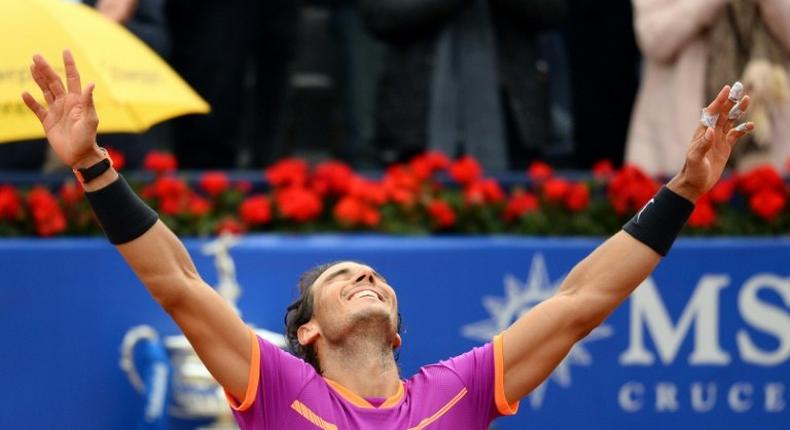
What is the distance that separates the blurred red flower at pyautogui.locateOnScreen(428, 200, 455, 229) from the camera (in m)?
7.80

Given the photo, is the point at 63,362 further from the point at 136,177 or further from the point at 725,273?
the point at 725,273

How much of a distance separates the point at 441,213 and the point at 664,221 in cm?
301

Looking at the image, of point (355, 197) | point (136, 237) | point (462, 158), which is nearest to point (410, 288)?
point (355, 197)

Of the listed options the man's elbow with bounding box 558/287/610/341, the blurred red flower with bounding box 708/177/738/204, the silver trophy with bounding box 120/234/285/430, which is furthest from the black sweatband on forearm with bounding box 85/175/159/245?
the blurred red flower with bounding box 708/177/738/204

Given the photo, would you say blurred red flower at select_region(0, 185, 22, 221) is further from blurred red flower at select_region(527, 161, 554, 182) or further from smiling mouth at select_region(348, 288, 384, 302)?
smiling mouth at select_region(348, 288, 384, 302)

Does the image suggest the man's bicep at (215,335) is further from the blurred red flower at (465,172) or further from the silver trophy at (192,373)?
the blurred red flower at (465,172)

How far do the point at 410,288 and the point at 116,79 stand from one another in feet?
4.92

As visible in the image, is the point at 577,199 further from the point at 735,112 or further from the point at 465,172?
the point at 735,112

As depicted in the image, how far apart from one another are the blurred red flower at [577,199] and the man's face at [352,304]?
293 cm

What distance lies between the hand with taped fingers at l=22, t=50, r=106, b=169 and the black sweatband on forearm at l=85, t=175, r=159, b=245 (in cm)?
8

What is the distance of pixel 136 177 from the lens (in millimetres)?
7945

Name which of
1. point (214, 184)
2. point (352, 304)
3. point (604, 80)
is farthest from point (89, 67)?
point (604, 80)

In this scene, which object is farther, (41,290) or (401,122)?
(401,122)

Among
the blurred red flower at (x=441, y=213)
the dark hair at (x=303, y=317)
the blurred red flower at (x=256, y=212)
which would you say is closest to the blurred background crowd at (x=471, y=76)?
the blurred red flower at (x=441, y=213)
